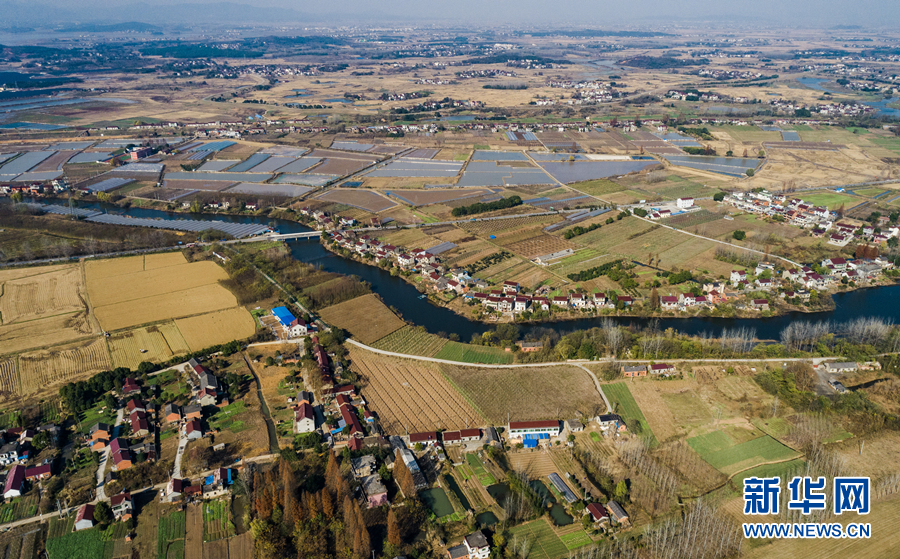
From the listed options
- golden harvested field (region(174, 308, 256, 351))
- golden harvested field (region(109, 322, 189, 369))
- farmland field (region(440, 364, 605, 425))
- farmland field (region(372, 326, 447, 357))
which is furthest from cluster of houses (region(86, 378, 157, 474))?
farmland field (region(440, 364, 605, 425))

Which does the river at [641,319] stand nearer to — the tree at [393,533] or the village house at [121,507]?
the tree at [393,533]

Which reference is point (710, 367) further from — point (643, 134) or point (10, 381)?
point (643, 134)

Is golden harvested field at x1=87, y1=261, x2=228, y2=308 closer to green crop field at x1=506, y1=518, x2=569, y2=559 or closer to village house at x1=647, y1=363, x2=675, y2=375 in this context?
green crop field at x1=506, y1=518, x2=569, y2=559

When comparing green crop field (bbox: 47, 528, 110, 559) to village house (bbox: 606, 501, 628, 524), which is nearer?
green crop field (bbox: 47, 528, 110, 559)

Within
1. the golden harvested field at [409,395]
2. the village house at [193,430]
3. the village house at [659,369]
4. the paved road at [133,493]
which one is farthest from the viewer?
the village house at [659,369]

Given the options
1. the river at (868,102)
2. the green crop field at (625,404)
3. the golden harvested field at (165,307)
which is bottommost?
the green crop field at (625,404)

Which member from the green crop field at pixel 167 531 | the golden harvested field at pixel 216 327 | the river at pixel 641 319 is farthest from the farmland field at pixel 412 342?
the green crop field at pixel 167 531

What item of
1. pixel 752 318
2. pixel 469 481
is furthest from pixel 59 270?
pixel 752 318
